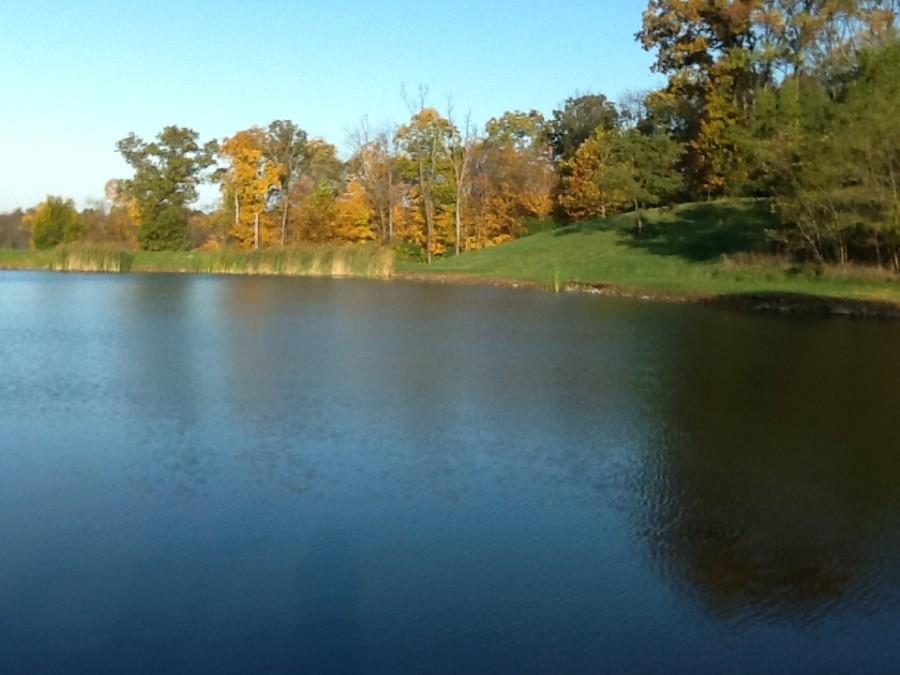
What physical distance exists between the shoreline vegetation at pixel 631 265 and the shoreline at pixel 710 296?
0.04 m

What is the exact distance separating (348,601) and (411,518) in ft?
5.80

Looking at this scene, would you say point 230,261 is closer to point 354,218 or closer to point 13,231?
point 354,218

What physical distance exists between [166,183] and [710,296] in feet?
151

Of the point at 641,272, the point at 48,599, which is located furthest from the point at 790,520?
the point at 641,272

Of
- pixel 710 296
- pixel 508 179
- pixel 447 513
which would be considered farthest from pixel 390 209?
pixel 447 513

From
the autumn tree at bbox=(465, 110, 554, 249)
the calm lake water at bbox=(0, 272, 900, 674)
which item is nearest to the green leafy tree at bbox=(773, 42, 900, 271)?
the calm lake water at bbox=(0, 272, 900, 674)

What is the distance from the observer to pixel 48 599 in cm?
625

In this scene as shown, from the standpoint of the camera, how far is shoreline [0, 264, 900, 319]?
26.5m

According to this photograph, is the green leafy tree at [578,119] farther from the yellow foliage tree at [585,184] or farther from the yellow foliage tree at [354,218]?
the yellow foliage tree at [354,218]

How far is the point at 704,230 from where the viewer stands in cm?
4497

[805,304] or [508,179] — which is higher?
[508,179]

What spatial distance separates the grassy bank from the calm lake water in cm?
3120

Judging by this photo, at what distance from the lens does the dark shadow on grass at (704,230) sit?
40688mm

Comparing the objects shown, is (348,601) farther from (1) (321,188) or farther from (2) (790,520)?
(1) (321,188)
